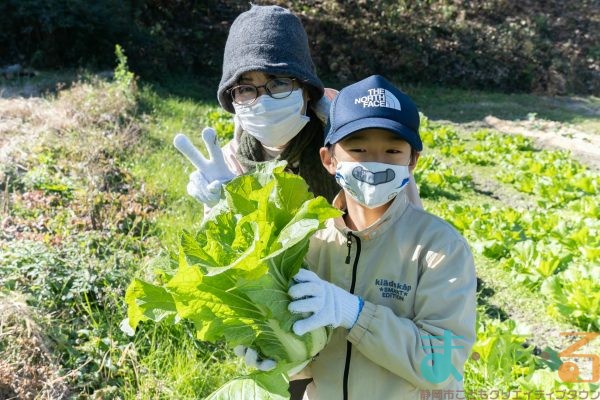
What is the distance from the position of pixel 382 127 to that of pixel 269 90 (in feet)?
3.04

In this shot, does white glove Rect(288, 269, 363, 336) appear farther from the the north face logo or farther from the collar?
the the north face logo

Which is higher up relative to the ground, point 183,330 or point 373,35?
point 183,330

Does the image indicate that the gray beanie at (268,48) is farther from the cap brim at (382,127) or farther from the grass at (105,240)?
the grass at (105,240)

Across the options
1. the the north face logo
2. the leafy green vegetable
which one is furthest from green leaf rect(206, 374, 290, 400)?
the the north face logo

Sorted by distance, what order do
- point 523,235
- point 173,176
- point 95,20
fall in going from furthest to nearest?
point 95,20 → point 173,176 → point 523,235

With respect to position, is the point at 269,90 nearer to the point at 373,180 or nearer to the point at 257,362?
the point at 373,180

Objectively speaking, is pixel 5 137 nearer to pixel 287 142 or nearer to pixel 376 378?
pixel 287 142

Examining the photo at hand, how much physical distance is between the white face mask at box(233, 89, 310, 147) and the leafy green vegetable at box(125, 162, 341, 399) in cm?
81

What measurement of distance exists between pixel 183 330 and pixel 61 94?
7698 mm

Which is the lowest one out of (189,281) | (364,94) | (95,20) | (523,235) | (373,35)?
(373,35)

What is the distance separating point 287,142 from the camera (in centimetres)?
291

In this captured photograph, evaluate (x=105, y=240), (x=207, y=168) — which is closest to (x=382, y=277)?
(x=207, y=168)

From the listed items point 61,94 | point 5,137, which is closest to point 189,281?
point 5,137

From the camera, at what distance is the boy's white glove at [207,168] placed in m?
2.56
